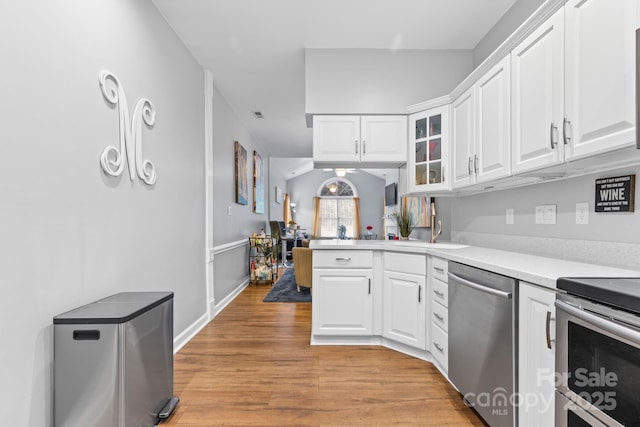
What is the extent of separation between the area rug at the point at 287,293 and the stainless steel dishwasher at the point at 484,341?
263 centimetres

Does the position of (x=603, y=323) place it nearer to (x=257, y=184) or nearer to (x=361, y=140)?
(x=361, y=140)

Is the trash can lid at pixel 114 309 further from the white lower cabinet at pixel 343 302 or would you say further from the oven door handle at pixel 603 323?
the oven door handle at pixel 603 323

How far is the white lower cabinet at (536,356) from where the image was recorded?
1.18m

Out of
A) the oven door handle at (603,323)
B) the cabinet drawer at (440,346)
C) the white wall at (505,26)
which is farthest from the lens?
the white wall at (505,26)

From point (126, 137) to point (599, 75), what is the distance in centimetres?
238

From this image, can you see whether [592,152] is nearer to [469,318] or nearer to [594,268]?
[594,268]

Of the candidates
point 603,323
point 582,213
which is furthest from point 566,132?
point 603,323

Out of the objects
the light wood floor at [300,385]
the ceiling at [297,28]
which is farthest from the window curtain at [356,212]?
the light wood floor at [300,385]

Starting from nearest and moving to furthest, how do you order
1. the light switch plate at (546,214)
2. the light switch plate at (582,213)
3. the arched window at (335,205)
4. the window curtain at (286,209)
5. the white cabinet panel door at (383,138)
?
1. the light switch plate at (582,213)
2. the light switch plate at (546,214)
3. the white cabinet panel door at (383,138)
4. the window curtain at (286,209)
5. the arched window at (335,205)

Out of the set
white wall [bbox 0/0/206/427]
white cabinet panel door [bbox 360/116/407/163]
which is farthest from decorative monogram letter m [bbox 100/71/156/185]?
white cabinet panel door [bbox 360/116/407/163]

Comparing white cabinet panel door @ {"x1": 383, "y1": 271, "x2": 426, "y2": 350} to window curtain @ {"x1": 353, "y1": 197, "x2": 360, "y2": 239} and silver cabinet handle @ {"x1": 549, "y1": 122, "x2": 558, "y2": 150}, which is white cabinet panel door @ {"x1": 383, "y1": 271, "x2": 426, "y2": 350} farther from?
window curtain @ {"x1": 353, "y1": 197, "x2": 360, "y2": 239}

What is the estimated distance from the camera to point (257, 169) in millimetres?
6117

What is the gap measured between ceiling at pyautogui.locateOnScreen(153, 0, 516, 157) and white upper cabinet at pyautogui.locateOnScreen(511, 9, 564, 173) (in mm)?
1007

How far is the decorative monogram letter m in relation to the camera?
1.74 m
